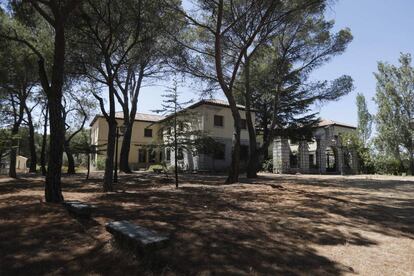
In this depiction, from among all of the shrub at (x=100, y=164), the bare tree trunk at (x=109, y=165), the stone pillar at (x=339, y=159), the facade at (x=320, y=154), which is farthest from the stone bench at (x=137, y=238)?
the shrub at (x=100, y=164)

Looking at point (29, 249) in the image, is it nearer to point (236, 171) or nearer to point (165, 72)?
point (236, 171)

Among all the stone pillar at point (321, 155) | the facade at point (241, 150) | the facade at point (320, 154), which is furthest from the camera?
the stone pillar at point (321, 155)

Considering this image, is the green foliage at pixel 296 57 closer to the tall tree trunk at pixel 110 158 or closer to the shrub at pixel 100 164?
the tall tree trunk at pixel 110 158

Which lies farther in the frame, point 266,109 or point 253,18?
point 266,109

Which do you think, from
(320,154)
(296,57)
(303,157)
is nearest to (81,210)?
(296,57)

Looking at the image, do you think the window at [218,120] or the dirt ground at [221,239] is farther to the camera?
the window at [218,120]

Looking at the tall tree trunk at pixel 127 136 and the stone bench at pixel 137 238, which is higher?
the tall tree trunk at pixel 127 136

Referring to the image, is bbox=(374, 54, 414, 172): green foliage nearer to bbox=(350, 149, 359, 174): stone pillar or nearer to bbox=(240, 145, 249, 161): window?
bbox=(350, 149, 359, 174): stone pillar

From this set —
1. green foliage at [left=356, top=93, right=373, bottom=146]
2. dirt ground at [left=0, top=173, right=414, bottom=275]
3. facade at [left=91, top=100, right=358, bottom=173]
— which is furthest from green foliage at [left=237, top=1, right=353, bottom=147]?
green foliage at [left=356, top=93, right=373, bottom=146]

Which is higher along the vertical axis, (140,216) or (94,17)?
(94,17)

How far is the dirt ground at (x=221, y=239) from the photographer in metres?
4.18

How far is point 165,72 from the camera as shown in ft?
63.8

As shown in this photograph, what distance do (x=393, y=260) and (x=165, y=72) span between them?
652 inches

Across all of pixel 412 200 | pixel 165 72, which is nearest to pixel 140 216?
pixel 412 200
